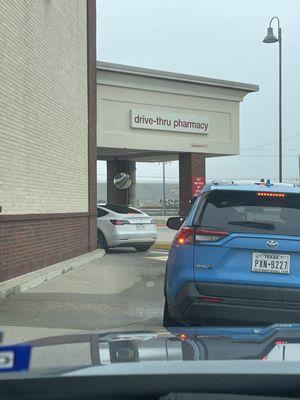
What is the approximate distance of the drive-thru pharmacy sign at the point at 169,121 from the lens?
20.4 meters

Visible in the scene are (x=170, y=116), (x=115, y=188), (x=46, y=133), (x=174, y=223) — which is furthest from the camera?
(x=115, y=188)

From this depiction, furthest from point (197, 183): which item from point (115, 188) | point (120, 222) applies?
point (120, 222)

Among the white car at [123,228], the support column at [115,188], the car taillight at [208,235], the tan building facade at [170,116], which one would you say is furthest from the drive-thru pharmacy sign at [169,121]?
the car taillight at [208,235]

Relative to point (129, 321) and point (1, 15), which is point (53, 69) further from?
point (129, 321)

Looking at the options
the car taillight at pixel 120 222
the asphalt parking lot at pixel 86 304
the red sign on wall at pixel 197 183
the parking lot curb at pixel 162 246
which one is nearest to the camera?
the asphalt parking lot at pixel 86 304

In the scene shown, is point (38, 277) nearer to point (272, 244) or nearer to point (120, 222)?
point (272, 244)

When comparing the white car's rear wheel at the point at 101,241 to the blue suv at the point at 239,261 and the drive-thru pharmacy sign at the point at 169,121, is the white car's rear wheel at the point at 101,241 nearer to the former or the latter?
the drive-thru pharmacy sign at the point at 169,121

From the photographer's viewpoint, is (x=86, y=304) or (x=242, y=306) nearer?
(x=242, y=306)

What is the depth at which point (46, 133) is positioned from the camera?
12.1 m

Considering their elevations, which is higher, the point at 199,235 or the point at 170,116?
the point at 170,116

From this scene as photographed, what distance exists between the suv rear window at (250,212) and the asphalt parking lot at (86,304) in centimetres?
248

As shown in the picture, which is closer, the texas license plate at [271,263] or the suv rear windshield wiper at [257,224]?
the texas license plate at [271,263]

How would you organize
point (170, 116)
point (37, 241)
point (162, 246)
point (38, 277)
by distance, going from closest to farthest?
point (38, 277), point (37, 241), point (162, 246), point (170, 116)

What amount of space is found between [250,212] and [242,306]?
842 mm
